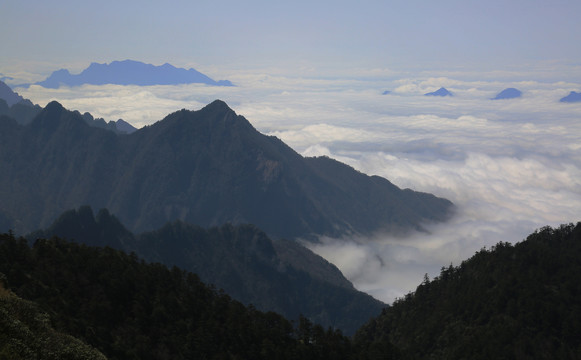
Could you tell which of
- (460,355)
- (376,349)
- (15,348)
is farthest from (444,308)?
(15,348)

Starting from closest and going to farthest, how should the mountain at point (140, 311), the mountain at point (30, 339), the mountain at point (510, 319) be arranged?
the mountain at point (30, 339), the mountain at point (140, 311), the mountain at point (510, 319)

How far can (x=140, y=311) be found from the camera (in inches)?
5531

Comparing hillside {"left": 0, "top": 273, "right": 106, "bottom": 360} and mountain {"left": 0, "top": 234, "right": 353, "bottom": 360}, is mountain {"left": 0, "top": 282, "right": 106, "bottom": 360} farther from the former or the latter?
mountain {"left": 0, "top": 234, "right": 353, "bottom": 360}

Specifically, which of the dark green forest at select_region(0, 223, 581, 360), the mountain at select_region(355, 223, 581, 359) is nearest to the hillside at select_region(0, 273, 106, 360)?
the dark green forest at select_region(0, 223, 581, 360)

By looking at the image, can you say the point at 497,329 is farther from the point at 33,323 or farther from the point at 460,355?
the point at 33,323

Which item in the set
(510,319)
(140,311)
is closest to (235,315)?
(140,311)

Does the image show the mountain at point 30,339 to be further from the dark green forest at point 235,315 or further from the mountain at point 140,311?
the dark green forest at point 235,315

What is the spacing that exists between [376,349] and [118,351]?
220 ft

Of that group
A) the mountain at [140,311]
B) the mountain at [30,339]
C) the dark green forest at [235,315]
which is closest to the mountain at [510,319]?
the dark green forest at [235,315]

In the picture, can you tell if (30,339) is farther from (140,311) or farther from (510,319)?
(510,319)

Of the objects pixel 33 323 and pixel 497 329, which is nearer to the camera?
pixel 33 323

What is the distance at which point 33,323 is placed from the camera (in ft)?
273

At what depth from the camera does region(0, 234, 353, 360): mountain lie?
122 meters

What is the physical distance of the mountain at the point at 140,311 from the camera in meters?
122
